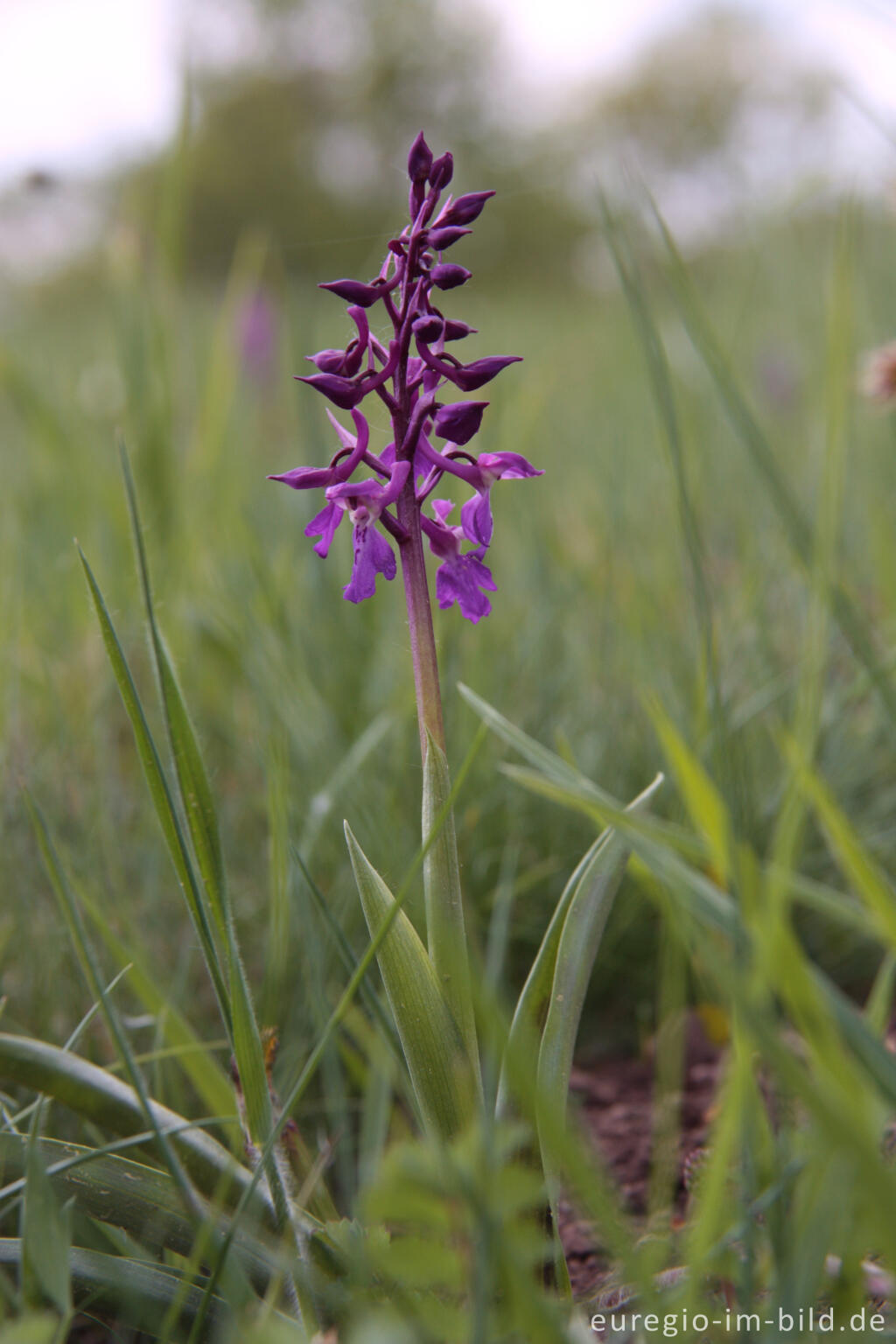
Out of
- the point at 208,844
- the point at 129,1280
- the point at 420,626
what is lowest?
the point at 129,1280

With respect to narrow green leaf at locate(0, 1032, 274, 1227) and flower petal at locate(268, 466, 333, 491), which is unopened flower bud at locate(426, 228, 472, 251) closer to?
flower petal at locate(268, 466, 333, 491)

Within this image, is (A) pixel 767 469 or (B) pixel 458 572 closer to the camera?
(A) pixel 767 469

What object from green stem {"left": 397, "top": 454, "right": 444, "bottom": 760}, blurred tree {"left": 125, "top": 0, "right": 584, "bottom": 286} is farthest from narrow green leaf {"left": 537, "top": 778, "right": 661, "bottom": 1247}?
blurred tree {"left": 125, "top": 0, "right": 584, "bottom": 286}

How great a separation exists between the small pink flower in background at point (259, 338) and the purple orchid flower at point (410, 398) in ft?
12.4

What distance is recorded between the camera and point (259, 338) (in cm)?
429

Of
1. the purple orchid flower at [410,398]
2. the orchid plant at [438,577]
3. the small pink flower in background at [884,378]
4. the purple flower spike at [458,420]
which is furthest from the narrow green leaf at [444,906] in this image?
the small pink flower in background at [884,378]

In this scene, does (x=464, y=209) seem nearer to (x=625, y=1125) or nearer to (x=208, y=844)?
(x=208, y=844)

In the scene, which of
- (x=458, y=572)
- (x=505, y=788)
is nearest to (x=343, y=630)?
(x=505, y=788)

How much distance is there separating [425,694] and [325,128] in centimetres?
2516

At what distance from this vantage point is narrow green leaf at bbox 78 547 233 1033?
551 millimetres

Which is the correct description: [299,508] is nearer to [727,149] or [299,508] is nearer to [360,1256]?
[727,149]

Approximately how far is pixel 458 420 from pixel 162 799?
306mm

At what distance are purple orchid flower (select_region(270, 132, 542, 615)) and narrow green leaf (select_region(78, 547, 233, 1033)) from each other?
149 mm

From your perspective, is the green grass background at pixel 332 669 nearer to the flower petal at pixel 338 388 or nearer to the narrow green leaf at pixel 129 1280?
the flower petal at pixel 338 388
